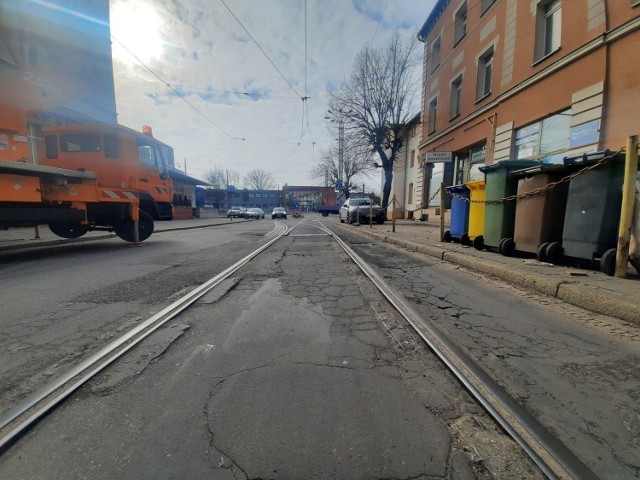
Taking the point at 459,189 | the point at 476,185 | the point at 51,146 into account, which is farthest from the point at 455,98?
the point at 51,146

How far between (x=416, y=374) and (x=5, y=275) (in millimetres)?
6899

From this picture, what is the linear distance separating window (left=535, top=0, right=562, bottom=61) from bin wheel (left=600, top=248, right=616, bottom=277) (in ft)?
28.8

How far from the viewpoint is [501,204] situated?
6219 mm

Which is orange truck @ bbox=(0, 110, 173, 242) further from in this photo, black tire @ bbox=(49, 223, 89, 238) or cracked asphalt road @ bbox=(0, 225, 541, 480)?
cracked asphalt road @ bbox=(0, 225, 541, 480)

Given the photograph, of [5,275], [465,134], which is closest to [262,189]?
[465,134]

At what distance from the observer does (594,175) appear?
4.60 metres

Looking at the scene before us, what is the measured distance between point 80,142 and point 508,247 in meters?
10.9

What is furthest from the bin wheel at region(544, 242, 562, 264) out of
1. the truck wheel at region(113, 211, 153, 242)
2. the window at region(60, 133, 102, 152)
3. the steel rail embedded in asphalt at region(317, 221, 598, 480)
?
the window at region(60, 133, 102, 152)

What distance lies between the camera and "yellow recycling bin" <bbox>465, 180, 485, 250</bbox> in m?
7.07

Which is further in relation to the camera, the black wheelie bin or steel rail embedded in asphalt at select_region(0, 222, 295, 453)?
the black wheelie bin

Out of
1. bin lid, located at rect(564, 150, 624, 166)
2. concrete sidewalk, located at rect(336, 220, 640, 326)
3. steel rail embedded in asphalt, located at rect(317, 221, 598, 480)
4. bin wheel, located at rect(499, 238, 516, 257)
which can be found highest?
bin lid, located at rect(564, 150, 624, 166)

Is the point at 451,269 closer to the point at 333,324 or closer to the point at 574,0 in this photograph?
the point at 333,324

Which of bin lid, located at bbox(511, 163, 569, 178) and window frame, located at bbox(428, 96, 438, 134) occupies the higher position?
window frame, located at bbox(428, 96, 438, 134)

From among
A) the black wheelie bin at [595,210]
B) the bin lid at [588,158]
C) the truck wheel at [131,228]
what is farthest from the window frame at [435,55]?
the truck wheel at [131,228]
